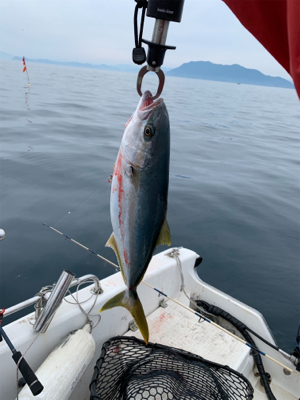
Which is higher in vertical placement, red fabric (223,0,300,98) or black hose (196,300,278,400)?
red fabric (223,0,300,98)

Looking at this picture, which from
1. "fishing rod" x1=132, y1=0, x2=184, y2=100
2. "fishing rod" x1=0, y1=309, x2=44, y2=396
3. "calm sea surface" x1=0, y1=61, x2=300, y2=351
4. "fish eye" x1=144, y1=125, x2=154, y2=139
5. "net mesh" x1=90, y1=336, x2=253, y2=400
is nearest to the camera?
"fishing rod" x1=132, y1=0, x2=184, y2=100

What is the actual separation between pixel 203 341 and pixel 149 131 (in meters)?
3.16

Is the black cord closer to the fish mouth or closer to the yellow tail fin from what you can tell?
the fish mouth

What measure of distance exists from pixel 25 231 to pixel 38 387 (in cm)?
436

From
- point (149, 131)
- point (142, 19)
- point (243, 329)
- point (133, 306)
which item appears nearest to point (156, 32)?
point (142, 19)

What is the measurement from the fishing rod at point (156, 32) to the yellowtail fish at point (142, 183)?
185 mm

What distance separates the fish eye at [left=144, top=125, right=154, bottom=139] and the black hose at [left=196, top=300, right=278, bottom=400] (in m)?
3.22

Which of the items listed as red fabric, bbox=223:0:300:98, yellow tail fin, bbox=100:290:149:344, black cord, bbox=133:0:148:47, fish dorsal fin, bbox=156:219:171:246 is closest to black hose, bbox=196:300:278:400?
yellow tail fin, bbox=100:290:149:344

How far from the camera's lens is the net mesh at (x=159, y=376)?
2.69 metres

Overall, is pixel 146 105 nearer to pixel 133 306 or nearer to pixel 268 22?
pixel 268 22

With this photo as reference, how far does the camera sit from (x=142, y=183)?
1.67 metres

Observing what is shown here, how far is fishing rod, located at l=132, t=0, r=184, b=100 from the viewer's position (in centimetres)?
136

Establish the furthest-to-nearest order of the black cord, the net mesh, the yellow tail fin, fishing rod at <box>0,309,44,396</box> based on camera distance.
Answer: the net mesh → the yellow tail fin → fishing rod at <box>0,309,44,396</box> → the black cord

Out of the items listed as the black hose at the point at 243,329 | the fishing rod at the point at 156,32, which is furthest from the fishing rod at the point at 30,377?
the black hose at the point at 243,329
